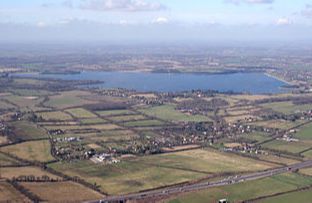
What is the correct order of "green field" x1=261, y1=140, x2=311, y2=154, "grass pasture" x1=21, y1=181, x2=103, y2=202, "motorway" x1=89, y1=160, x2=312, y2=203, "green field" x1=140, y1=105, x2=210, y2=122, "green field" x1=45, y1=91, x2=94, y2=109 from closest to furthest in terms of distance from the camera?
1. "grass pasture" x1=21, y1=181, x2=103, y2=202
2. "motorway" x1=89, y1=160, x2=312, y2=203
3. "green field" x1=261, y1=140, x2=311, y2=154
4. "green field" x1=140, y1=105, x2=210, y2=122
5. "green field" x1=45, y1=91, x2=94, y2=109

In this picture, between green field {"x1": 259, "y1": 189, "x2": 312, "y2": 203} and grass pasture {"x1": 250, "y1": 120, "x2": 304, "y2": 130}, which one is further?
grass pasture {"x1": 250, "y1": 120, "x2": 304, "y2": 130}

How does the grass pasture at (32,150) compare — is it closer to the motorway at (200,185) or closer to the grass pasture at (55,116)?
the grass pasture at (55,116)

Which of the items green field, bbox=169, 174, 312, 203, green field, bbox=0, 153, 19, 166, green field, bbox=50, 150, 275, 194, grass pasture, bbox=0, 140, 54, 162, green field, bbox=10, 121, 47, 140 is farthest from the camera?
green field, bbox=10, 121, 47, 140

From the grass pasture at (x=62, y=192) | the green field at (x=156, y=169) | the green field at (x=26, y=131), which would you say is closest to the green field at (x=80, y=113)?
the green field at (x=26, y=131)

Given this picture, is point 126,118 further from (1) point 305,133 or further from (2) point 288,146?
(2) point 288,146

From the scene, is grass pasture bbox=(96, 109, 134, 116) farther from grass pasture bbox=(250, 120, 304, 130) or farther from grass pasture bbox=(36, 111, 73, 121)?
grass pasture bbox=(250, 120, 304, 130)

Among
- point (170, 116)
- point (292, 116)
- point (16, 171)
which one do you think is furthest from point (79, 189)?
point (292, 116)

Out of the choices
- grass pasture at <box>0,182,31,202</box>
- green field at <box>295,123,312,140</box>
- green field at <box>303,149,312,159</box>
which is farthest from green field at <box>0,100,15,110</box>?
green field at <box>303,149,312,159</box>
